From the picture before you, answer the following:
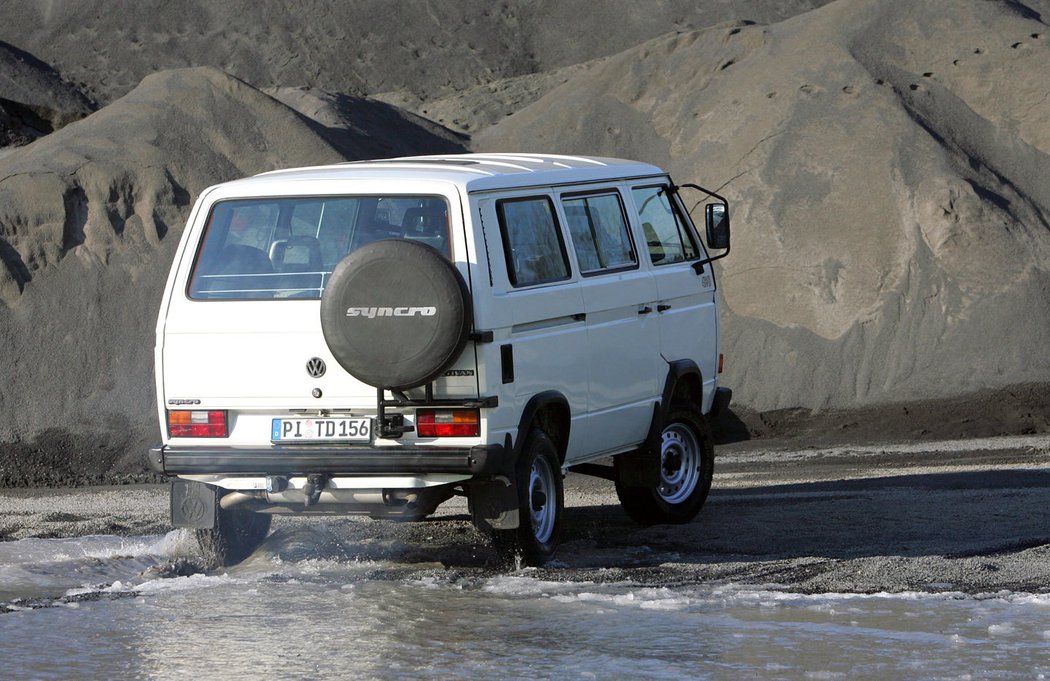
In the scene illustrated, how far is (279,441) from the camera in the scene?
7.78 m

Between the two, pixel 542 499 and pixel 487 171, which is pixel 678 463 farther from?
pixel 487 171

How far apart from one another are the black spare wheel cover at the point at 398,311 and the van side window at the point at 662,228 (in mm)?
2355

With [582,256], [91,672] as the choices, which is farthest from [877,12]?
[91,672]

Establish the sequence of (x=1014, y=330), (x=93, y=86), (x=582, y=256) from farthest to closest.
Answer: (x=93, y=86) → (x=1014, y=330) → (x=582, y=256)

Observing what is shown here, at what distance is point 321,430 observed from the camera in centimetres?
774

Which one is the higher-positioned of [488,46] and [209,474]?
[488,46]

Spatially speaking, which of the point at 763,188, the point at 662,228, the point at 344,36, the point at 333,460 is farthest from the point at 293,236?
the point at 344,36

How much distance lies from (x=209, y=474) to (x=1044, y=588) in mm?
4228

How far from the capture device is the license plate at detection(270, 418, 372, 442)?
7.69 metres

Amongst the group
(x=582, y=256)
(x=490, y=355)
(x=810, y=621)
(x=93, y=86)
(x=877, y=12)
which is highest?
(x=93, y=86)

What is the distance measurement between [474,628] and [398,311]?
1.60m

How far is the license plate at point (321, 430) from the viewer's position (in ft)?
25.2

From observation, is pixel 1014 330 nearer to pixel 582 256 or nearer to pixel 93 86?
pixel 582 256

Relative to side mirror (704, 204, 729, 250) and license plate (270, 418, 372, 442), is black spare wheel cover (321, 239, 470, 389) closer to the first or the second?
license plate (270, 418, 372, 442)
